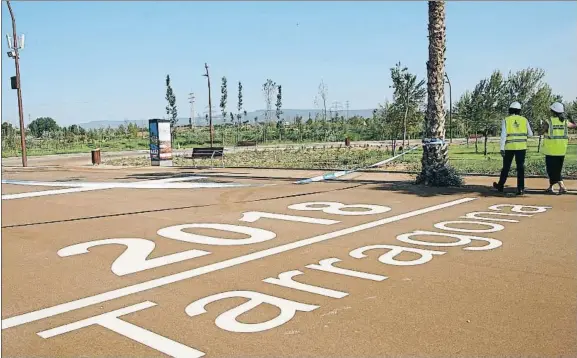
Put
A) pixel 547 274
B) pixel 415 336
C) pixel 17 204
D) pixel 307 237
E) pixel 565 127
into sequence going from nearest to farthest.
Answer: pixel 415 336
pixel 547 274
pixel 307 237
pixel 565 127
pixel 17 204

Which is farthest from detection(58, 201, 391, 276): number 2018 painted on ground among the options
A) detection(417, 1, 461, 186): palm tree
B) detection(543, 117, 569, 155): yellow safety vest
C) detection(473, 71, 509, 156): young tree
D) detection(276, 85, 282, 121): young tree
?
detection(276, 85, 282, 121): young tree

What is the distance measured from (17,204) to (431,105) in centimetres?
961

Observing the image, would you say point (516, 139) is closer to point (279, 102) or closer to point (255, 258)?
point (255, 258)

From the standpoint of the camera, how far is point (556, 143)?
11.2 m

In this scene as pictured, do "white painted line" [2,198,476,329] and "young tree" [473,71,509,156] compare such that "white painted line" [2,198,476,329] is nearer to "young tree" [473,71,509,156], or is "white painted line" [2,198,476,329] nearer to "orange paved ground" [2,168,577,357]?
"orange paved ground" [2,168,577,357]

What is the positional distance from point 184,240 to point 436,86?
26.3ft

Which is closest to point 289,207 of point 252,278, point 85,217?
point 85,217

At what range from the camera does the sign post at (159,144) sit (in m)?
24.9

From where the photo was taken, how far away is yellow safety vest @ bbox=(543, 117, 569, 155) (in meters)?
11.2

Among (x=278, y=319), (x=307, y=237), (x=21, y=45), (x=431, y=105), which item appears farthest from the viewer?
(x=21, y=45)

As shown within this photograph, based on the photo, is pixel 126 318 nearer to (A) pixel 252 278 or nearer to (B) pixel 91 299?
(B) pixel 91 299

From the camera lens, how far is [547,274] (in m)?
5.59

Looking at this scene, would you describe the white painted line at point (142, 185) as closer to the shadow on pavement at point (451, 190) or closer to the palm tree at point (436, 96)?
the shadow on pavement at point (451, 190)

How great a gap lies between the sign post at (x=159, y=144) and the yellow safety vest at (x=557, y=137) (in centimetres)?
1732
